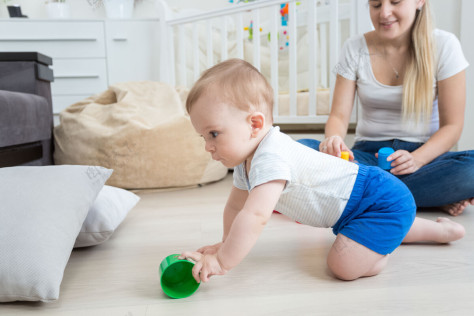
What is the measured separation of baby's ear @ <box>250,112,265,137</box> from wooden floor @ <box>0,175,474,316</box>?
0.93 ft

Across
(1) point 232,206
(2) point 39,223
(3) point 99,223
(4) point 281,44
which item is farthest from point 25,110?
(4) point 281,44

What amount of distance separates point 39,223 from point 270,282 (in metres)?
0.43

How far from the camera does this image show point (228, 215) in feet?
2.80

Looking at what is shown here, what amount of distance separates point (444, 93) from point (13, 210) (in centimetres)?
114

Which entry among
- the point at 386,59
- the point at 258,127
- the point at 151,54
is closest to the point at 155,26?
the point at 151,54

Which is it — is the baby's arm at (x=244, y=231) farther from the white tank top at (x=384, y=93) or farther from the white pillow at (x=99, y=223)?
the white tank top at (x=384, y=93)

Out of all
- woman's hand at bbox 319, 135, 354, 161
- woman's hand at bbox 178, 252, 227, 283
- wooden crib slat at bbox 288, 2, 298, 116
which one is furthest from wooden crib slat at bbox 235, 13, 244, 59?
woman's hand at bbox 178, 252, 227, 283

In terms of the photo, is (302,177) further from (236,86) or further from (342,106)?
(342,106)

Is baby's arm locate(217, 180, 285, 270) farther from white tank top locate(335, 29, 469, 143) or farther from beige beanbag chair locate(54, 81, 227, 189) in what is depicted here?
beige beanbag chair locate(54, 81, 227, 189)

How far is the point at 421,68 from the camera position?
1165mm

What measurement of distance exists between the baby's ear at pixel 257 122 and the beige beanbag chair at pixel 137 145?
99 centimetres

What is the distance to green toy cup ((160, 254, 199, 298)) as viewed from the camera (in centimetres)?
70

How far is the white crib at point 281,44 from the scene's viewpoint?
1.94 meters

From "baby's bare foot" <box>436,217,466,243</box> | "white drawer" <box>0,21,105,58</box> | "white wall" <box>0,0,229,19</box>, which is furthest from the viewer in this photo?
"white wall" <box>0,0,229,19</box>
